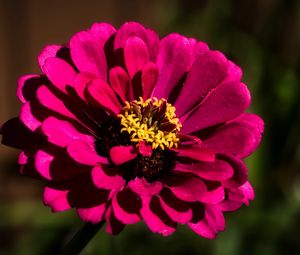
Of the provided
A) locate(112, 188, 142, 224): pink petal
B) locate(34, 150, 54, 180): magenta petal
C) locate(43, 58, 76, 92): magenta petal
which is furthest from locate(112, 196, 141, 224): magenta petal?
locate(43, 58, 76, 92): magenta petal

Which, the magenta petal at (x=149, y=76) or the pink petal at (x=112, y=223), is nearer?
the pink petal at (x=112, y=223)

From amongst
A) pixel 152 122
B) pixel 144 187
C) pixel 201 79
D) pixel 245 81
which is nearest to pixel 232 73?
pixel 201 79

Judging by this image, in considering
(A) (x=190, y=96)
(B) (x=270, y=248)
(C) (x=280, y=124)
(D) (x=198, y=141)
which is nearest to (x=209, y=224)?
(D) (x=198, y=141)

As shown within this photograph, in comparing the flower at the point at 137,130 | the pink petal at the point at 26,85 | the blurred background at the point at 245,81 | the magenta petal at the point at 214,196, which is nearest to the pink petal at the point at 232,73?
the flower at the point at 137,130

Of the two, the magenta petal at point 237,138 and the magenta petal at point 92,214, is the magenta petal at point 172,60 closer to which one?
the magenta petal at point 237,138

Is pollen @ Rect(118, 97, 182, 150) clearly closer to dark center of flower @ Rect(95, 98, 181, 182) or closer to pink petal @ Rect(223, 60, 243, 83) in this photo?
dark center of flower @ Rect(95, 98, 181, 182)

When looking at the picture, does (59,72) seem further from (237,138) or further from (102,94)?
(237,138)
